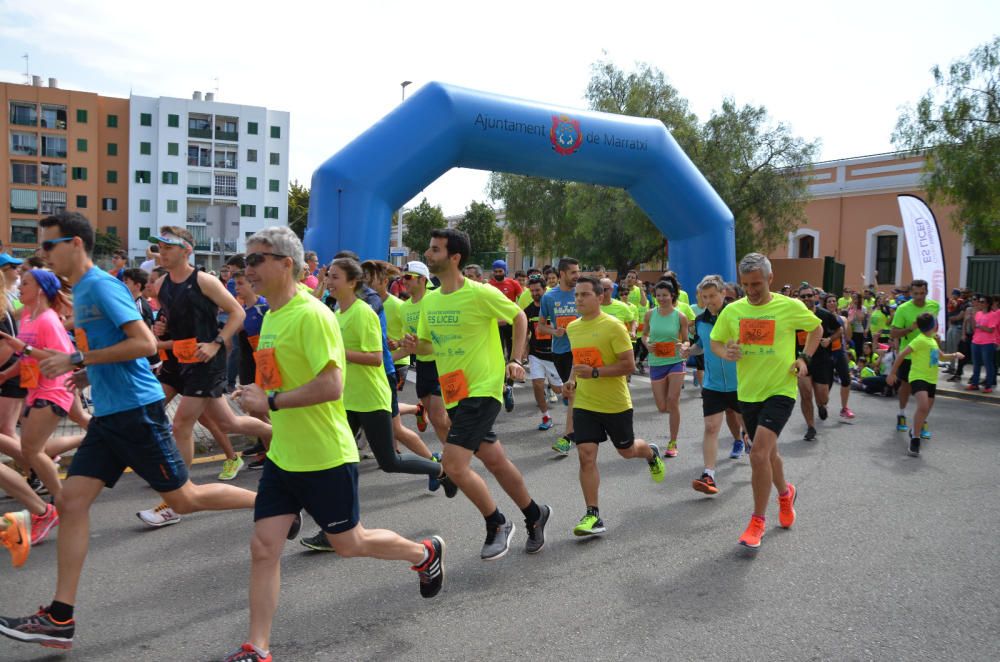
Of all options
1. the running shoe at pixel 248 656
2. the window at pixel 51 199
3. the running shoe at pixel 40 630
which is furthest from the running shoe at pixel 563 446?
the window at pixel 51 199

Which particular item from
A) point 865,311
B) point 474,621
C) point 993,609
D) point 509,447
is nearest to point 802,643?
point 993,609

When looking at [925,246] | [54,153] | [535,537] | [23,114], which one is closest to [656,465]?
[535,537]

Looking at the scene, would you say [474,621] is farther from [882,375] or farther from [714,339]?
[882,375]

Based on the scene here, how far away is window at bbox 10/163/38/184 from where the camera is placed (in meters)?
60.2

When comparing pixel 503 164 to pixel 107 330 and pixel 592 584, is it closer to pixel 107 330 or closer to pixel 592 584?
pixel 592 584

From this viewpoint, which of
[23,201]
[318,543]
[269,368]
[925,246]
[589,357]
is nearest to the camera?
[269,368]

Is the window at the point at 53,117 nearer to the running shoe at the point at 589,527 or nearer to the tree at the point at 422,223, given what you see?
the tree at the point at 422,223

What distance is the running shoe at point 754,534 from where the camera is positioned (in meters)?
4.71

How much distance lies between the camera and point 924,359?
27.1ft

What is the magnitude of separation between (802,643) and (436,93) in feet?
32.8

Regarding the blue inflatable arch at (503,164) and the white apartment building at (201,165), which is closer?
the blue inflatable arch at (503,164)

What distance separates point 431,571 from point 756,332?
2.77m

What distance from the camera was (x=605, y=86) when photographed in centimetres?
3061

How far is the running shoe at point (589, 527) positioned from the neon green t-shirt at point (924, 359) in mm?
5221
